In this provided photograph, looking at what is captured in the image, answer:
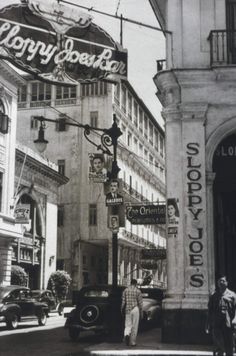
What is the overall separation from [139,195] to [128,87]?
10793 millimetres

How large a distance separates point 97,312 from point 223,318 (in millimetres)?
6589

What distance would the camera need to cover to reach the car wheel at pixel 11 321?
20642mm

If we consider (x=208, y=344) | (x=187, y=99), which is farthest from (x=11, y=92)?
(x=208, y=344)

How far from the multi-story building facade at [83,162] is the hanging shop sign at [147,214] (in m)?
27.9

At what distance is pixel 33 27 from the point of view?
16406mm

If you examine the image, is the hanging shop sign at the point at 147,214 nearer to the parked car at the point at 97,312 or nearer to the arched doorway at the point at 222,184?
the arched doorway at the point at 222,184

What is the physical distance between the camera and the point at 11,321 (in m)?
20.8

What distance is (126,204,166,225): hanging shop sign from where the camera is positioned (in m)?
16.0

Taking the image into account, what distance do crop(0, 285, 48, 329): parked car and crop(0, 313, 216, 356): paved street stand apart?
1.65 m

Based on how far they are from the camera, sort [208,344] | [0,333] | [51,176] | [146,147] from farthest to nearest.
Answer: [146,147]
[51,176]
[0,333]
[208,344]

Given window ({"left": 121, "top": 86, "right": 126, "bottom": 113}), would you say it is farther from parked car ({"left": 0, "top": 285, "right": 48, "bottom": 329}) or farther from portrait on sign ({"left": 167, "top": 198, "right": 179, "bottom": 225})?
portrait on sign ({"left": 167, "top": 198, "right": 179, "bottom": 225})

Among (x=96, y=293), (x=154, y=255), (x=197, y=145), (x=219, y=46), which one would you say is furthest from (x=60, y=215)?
(x=219, y=46)

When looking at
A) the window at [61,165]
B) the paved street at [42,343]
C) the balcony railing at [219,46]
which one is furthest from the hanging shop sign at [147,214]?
the window at [61,165]

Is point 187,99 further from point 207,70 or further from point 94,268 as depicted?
point 94,268
